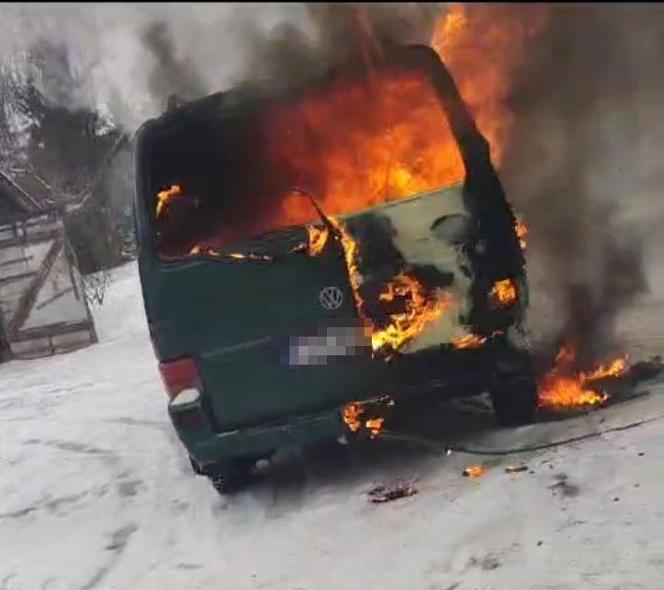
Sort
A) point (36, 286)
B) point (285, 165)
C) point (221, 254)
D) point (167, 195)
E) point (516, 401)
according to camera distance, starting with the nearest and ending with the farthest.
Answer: point (285, 165) < point (221, 254) < point (167, 195) < point (516, 401) < point (36, 286)

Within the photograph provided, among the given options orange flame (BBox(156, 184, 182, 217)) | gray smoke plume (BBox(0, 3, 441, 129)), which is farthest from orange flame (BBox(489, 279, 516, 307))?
gray smoke plume (BBox(0, 3, 441, 129))

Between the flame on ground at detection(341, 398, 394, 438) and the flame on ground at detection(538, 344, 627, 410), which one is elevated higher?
the flame on ground at detection(341, 398, 394, 438)

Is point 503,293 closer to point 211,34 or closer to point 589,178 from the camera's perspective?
point 589,178

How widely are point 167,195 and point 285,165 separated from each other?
2.64ft

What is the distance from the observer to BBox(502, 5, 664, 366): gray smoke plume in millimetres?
3893

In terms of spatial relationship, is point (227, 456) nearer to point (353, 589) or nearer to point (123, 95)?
point (353, 589)

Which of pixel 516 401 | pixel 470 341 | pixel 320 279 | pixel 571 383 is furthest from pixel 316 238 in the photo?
pixel 571 383

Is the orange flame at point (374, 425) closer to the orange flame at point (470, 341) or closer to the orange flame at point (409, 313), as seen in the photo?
the orange flame at point (409, 313)

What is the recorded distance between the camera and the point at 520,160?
240 inches

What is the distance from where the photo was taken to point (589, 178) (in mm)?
6422

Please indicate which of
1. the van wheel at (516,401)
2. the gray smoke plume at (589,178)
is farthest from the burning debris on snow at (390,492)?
the gray smoke plume at (589,178)

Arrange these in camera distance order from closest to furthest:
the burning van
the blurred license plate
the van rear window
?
the van rear window, the burning van, the blurred license plate

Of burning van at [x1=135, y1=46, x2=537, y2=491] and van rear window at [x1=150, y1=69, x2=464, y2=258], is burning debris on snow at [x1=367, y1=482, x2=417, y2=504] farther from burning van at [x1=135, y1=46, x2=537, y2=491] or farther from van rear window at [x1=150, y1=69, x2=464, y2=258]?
van rear window at [x1=150, y1=69, x2=464, y2=258]

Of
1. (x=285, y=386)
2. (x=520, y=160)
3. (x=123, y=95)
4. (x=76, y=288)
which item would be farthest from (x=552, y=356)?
(x=76, y=288)
